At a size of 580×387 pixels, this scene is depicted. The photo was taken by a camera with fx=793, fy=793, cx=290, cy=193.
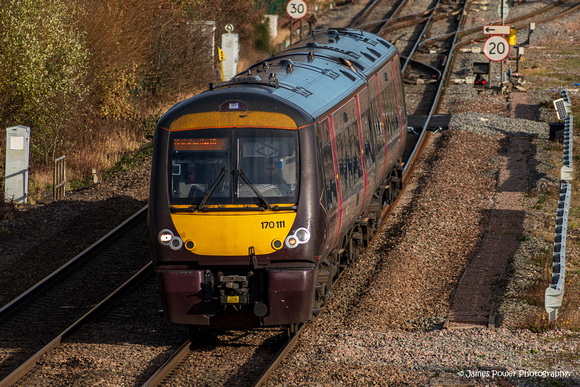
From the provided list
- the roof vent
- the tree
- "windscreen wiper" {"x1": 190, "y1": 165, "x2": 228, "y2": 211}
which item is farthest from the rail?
the tree

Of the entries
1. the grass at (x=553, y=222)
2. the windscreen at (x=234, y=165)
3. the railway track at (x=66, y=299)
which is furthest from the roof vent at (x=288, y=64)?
the grass at (x=553, y=222)

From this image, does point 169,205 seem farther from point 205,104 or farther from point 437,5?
point 437,5

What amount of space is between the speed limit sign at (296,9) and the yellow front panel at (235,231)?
22.9m

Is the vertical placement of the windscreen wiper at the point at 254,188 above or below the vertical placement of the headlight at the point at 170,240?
above

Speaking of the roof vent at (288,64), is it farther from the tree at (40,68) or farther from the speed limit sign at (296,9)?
the speed limit sign at (296,9)

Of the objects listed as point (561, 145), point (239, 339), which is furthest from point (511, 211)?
point (239, 339)

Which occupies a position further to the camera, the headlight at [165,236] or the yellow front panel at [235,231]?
the headlight at [165,236]

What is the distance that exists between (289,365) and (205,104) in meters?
3.25

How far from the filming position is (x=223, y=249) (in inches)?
363

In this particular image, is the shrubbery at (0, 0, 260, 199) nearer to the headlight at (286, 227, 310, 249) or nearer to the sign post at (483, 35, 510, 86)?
the sign post at (483, 35, 510, 86)

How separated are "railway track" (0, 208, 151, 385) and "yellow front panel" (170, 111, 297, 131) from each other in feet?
10.8

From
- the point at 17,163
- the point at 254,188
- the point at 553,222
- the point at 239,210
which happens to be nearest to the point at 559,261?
the point at 553,222

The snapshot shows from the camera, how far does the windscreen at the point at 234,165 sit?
30.6 feet

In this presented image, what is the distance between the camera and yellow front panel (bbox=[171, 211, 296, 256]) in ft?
30.2
